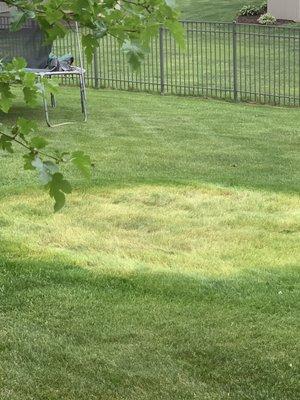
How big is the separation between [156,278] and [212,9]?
28875 mm

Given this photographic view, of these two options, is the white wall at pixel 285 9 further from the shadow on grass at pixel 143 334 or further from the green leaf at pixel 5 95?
the green leaf at pixel 5 95

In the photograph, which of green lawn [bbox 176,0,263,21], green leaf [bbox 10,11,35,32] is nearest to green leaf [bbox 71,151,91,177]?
green leaf [bbox 10,11,35,32]

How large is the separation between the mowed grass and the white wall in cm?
2021

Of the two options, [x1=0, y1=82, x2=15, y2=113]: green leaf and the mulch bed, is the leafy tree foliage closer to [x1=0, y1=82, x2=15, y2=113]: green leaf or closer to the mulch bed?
[x1=0, y1=82, x2=15, y2=113]: green leaf

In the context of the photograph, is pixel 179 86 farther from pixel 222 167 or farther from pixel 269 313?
pixel 269 313

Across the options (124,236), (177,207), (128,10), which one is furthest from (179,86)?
(128,10)

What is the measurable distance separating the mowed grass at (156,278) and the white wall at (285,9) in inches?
796

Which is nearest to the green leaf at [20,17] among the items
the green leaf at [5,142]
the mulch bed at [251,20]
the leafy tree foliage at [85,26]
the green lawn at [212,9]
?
the leafy tree foliage at [85,26]

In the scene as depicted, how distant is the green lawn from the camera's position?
31.8 m

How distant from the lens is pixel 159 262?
253 inches

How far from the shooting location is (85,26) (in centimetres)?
339

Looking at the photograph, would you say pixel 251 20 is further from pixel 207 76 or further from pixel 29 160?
pixel 29 160

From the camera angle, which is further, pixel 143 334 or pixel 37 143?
pixel 143 334

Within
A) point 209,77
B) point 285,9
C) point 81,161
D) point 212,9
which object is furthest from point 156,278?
point 212,9
